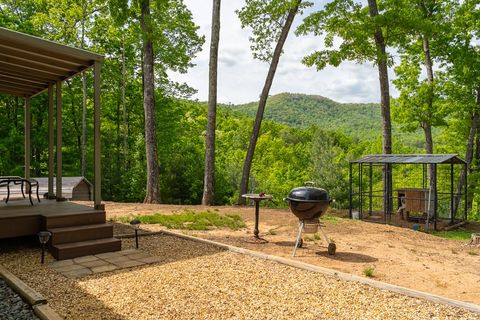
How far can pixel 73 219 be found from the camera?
219 inches

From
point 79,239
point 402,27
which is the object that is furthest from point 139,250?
point 402,27

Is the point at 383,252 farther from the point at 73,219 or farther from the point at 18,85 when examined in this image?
the point at 18,85

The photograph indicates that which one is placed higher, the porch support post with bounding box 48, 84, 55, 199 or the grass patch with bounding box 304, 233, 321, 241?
the porch support post with bounding box 48, 84, 55, 199

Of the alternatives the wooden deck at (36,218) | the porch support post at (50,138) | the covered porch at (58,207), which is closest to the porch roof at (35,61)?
the covered porch at (58,207)

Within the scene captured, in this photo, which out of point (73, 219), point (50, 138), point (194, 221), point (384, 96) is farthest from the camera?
point (384, 96)

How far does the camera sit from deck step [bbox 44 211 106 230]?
538cm

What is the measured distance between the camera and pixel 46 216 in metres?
5.34

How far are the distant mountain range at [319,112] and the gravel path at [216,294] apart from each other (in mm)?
56267

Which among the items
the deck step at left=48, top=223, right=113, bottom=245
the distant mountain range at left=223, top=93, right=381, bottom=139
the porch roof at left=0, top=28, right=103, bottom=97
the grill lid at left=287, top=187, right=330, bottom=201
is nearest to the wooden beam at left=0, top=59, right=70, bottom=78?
the porch roof at left=0, top=28, right=103, bottom=97

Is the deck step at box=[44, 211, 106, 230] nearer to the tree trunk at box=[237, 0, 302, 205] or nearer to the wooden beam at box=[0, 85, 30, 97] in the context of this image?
the wooden beam at box=[0, 85, 30, 97]

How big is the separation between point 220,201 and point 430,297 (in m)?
15.6

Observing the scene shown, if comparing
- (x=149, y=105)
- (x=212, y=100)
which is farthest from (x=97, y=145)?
(x=212, y=100)

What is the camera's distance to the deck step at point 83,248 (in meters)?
5.05

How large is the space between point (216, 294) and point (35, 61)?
5.27 m
